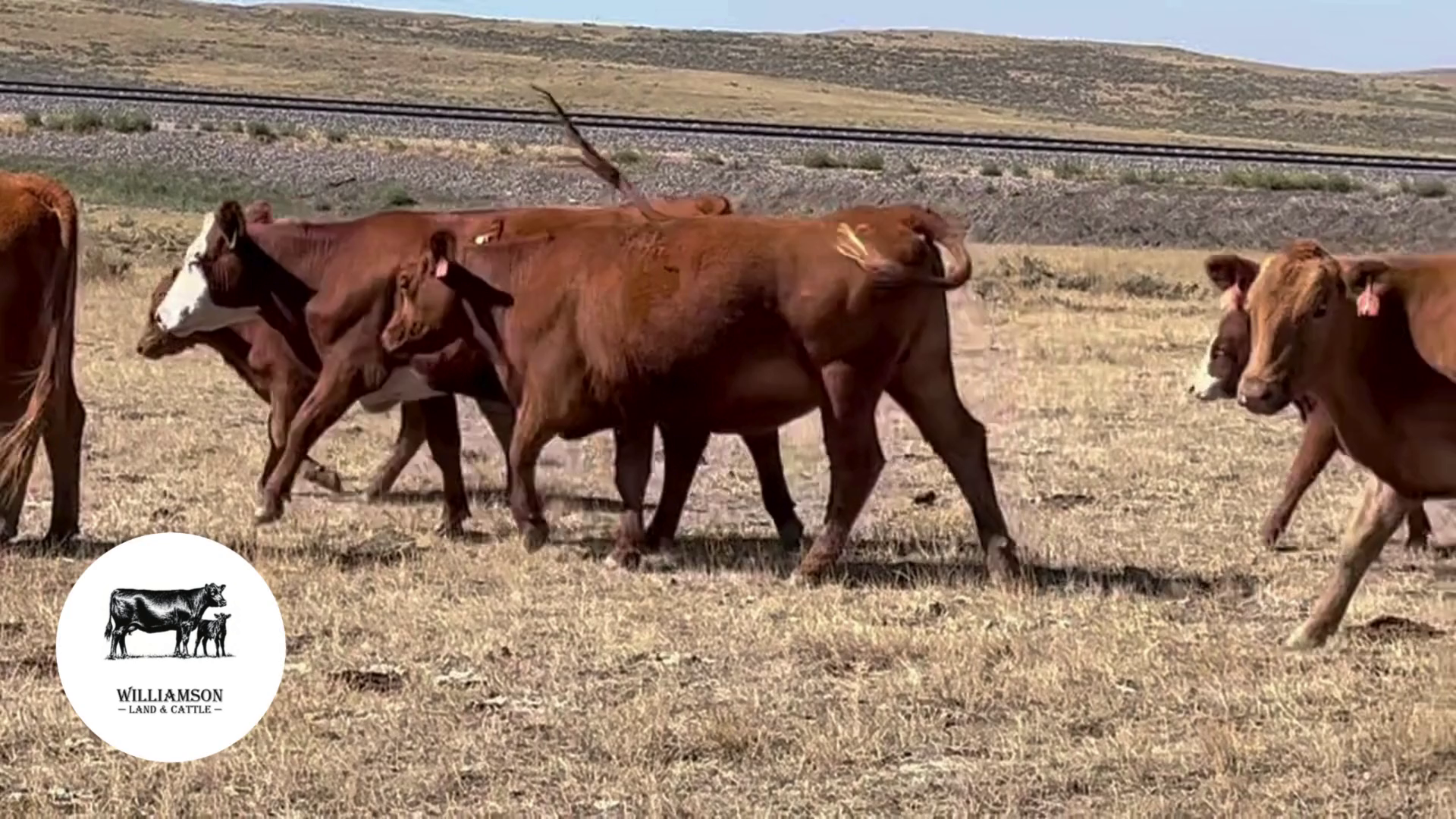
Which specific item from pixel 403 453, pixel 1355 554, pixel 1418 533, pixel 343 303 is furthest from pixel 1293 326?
Answer: pixel 403 453

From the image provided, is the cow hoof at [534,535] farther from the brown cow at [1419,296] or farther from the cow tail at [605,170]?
the brown cow at [1419,296]

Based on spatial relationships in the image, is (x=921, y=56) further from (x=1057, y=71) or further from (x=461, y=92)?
(x=461, y=92)

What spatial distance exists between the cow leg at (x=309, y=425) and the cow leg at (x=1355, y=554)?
5.22 m

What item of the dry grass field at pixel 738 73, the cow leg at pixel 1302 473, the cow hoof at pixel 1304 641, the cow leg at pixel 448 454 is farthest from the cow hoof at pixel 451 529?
the dry grass field at pixel 738 73

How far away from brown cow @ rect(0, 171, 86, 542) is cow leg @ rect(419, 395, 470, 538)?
6.29 feet

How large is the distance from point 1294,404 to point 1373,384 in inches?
76.9

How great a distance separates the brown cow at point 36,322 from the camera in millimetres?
10344

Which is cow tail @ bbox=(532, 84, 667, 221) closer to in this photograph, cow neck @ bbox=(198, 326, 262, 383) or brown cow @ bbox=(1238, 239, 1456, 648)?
cow neck @ bbox=(198, 326, 262, 383)

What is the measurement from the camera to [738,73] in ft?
332

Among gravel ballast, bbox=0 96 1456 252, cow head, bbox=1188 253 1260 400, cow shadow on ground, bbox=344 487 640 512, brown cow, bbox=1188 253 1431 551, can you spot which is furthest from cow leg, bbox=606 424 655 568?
gravel ballast, bbox=0 96 1456 252

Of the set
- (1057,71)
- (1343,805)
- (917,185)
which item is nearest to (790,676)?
(1343,805)

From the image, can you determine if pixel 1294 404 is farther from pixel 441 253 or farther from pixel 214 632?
pixel 214 632

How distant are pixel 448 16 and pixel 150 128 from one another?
87403 millimetres

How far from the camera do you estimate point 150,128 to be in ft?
132
